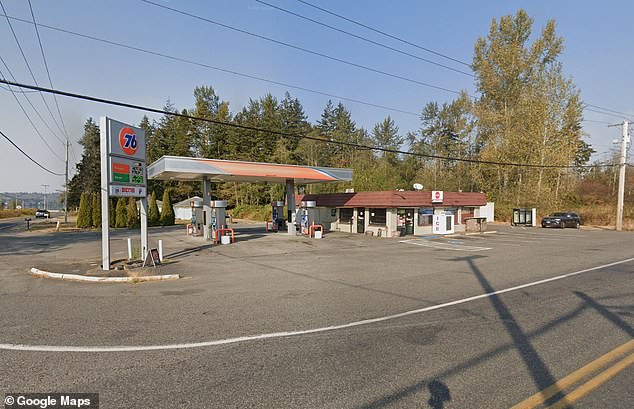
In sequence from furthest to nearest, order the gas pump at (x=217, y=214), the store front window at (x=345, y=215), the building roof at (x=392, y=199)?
the store front window at (x=345, y=215)
the building roof at (x=392, y=199)
the gas pump at (x=217, y=214)

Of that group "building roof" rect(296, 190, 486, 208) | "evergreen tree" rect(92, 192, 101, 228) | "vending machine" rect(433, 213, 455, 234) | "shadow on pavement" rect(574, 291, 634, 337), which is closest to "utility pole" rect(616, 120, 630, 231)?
"building roof" rect(296, 190, 486, 208)

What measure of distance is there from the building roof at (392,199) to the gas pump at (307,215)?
3759mm

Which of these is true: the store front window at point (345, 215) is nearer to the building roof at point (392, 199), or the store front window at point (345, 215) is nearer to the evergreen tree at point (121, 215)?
the building roof at point (392, 199)

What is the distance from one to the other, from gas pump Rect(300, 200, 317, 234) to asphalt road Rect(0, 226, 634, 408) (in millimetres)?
15386

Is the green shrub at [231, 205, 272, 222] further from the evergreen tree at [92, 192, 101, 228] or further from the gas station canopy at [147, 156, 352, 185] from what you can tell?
the gas station canopy at [147, 156, 352, 185]

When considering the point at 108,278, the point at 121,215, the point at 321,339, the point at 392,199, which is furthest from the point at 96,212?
the point at 321,339

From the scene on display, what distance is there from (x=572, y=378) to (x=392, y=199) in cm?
2205

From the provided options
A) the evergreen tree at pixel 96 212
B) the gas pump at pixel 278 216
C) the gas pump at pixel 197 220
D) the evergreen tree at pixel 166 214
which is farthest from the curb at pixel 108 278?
the evergreen tree at pixel 166 214

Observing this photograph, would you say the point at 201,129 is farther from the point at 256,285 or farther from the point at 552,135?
the point at 256,285

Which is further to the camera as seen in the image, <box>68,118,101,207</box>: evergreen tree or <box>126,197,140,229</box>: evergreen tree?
<box>68,118,101,207</box>: evergreen tree

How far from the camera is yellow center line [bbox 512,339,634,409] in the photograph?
3609 millimetres

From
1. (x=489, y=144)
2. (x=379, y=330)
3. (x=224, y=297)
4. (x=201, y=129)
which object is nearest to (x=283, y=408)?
(x=379, y=330)

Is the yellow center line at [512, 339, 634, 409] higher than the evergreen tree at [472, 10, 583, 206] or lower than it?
lower

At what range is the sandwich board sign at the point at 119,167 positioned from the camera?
12273mm
